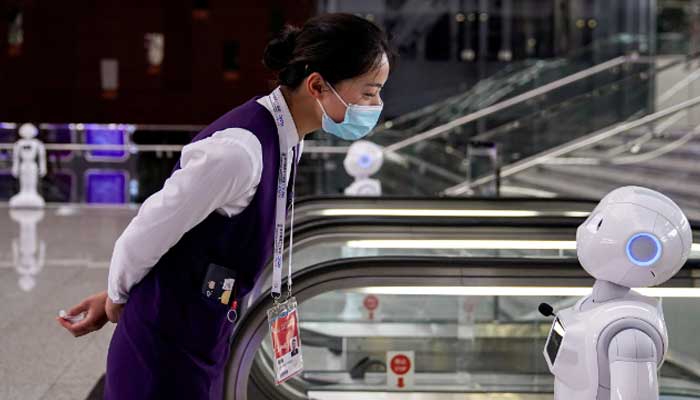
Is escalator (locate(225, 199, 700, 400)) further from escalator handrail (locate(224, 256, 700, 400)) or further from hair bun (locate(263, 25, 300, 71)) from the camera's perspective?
hair bun (locate(263, 25, 300, 71))

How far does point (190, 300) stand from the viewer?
1.92m

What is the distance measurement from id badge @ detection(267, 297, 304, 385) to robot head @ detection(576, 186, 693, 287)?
75 centimetres

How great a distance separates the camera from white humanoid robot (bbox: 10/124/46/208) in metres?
11.8

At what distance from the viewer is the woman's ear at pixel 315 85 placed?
1950 mm

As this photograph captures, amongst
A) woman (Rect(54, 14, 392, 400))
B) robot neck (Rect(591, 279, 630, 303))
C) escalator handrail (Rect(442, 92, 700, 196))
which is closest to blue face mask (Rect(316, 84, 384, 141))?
woman (Rect(54, 14, 392, 400))

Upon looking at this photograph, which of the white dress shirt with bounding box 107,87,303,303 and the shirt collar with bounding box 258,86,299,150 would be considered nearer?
the white dress shirt with bounding box 107,87,303,303

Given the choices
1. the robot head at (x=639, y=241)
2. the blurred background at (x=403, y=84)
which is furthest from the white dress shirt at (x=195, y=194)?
the blurred background at (x=403, y=84)

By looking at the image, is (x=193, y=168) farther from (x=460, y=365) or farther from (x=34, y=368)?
(x=34, y=368)

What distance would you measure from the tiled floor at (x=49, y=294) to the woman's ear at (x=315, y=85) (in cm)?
265

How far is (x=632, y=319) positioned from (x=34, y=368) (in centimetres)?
328

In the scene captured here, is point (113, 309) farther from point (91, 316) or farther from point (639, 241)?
point (639, 241)

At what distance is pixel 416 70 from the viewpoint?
17.5 metres

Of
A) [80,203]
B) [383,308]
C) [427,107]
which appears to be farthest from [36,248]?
[427,107]

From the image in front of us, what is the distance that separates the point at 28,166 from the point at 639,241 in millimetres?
10663
